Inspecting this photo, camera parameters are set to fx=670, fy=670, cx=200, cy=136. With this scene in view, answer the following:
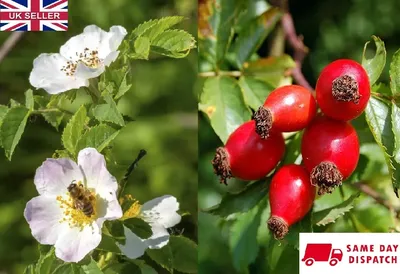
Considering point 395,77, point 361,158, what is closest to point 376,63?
point 395,77

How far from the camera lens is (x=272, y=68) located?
976 millimetres

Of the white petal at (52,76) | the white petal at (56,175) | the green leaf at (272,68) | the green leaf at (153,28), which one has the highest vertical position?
the green leaf at (153,28)

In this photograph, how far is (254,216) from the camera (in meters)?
0.91

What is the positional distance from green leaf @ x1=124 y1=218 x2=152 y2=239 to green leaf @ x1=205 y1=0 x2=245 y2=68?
0.93 ft

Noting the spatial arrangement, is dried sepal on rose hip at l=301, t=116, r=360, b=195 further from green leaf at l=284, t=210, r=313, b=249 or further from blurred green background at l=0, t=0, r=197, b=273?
blurred green background at l=0, t=0, r=197, b=273

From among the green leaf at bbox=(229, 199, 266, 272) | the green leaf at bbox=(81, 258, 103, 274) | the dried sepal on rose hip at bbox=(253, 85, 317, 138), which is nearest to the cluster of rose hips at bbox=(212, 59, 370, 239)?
the dried sepal on rose hip at bbox=(253, 85, 317, 138)

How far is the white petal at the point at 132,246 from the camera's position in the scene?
794mm

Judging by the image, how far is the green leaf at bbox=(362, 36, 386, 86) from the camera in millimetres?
794

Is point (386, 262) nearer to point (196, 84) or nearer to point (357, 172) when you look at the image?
point (357, 172)

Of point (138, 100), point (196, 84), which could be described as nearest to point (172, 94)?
point (138, 100)

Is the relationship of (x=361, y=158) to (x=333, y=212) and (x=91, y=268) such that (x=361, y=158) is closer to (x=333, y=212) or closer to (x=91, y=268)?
(x=333, y=212)

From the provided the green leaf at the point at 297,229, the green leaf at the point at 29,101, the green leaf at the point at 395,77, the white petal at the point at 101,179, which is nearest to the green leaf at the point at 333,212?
the green leaf at the point at 297,229

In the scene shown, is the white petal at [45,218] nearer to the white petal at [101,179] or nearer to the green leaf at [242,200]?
the white petal at [101,179]

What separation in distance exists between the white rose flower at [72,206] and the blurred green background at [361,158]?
206 millimetres
